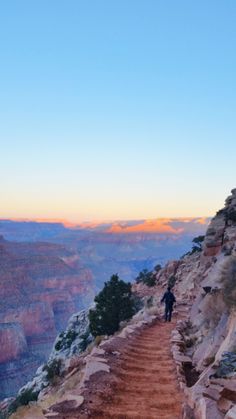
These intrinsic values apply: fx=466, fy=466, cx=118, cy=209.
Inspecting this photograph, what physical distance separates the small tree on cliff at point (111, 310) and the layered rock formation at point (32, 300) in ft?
164

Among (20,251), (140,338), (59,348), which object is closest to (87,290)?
(20,251)

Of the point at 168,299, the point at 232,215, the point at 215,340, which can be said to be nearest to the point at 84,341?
the point at 168,299

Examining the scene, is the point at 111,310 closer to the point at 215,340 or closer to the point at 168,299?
the point at 168,299

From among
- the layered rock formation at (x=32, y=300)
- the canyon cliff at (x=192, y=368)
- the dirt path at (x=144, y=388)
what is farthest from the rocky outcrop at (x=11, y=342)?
the dirt path at (x=144, y=388)

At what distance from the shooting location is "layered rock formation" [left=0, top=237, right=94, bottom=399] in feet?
295

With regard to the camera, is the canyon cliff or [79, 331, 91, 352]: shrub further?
[79, 331, 91, 352]: shrub

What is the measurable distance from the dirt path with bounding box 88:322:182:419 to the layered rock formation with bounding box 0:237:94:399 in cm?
6362

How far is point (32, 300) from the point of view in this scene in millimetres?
119938

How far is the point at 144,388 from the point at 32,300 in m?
115

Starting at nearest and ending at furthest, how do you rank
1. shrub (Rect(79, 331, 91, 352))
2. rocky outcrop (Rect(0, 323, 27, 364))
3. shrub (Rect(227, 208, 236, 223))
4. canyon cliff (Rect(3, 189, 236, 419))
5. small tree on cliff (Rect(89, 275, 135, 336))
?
canyon cliff (Rect(3, 189, 236, 419)) → shrub (Rect(227, 208, 236, 223)) → small tree on cliff (Rect(89, 275, 135, 336)) → shrub (Rect(79, 331, 91, 352)) → rocky outcrop (Rect(0, 323, 27, 364))

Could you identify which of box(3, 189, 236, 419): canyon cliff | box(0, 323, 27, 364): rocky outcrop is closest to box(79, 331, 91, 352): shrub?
box(3, 189, 236, 419): canyon cliff

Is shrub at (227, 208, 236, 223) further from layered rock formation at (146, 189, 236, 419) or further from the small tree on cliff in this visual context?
the small tree on cliff

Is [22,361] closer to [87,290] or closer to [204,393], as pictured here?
[87,290]

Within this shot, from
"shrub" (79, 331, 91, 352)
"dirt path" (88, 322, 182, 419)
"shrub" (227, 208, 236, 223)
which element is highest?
"shrub" (227, 208, 236, 223)
